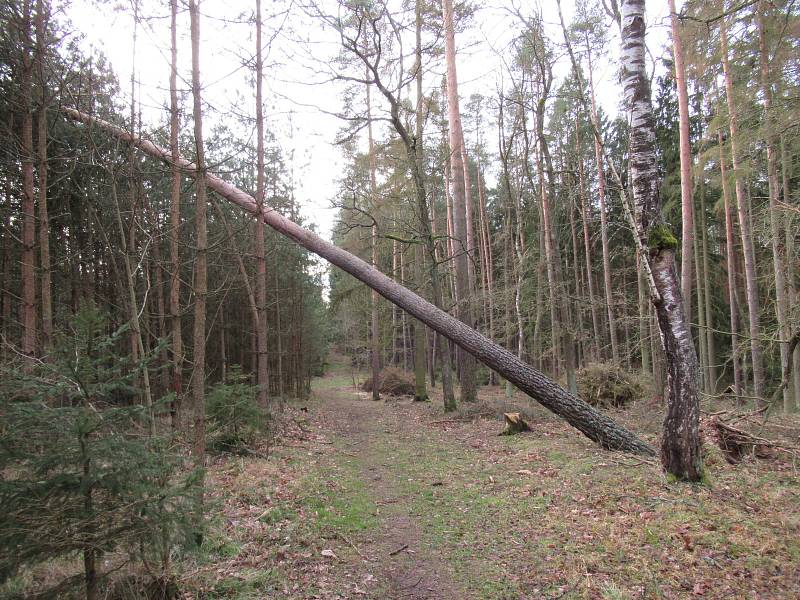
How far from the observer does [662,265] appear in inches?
203

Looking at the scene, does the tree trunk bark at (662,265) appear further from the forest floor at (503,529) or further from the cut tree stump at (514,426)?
the cut tree stump at (514,426)

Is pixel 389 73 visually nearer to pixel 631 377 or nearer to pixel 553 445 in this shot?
pixel 553 445

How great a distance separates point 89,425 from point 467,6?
1327 cm

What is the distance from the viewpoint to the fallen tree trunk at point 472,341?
23.0ft

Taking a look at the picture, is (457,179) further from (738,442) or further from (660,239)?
(738,442)

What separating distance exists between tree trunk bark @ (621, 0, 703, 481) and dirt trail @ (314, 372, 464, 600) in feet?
10.3

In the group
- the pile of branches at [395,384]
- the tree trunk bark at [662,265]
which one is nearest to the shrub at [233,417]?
the tree trunk bark at [662,265]

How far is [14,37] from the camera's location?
662 cm

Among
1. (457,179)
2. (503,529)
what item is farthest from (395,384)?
(503,529)

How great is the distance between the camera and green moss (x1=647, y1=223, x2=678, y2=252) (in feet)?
16.7

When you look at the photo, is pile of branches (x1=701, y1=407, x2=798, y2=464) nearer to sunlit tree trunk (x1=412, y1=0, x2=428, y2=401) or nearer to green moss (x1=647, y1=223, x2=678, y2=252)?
green moss (x1=647, y1=223, x2=678, y2=252)

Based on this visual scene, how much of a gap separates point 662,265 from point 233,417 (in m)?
7.32

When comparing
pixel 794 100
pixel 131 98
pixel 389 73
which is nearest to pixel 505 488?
pixel 794 100

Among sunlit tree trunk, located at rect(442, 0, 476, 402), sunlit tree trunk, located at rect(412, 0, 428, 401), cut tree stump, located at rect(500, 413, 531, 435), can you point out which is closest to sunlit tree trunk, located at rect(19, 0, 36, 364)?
sunlit tree trunk, located at rect(412, 0, 428, 401)
